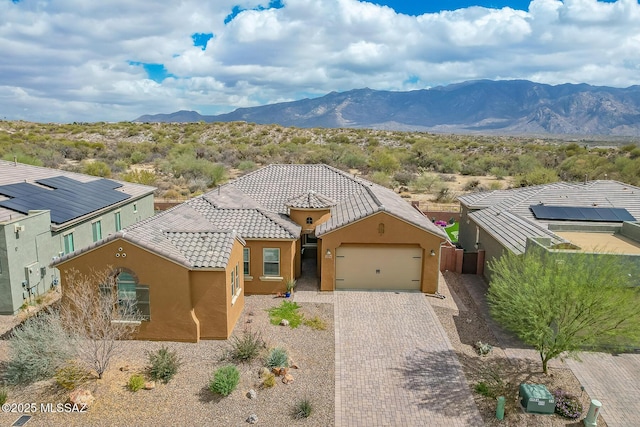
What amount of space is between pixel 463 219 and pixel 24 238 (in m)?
23.6

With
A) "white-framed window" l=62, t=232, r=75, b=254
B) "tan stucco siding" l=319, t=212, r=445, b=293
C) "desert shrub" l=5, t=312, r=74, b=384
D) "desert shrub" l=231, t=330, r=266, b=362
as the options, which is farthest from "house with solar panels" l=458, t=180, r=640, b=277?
"white-framed window" l=62, t=232, r=75, b=254

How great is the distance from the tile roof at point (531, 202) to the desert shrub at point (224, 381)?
13.2 m

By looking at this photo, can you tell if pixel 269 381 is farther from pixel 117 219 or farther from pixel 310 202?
pixel 117 219

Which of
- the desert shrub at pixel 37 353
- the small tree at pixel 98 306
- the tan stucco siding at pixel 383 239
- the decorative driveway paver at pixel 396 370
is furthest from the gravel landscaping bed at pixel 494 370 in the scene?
the desert shrub at pixel 37 353

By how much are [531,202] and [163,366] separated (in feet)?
68.0

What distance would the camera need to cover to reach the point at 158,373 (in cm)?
1254

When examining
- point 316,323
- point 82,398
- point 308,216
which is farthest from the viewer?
point 308,216

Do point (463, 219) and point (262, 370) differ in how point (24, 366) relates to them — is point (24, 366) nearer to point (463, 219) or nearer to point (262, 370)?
point (262, 370)

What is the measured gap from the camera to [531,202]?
79.5 feet

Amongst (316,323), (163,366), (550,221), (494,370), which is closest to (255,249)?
(316,323)

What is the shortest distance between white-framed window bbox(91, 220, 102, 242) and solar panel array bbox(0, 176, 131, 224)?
31.0 inches

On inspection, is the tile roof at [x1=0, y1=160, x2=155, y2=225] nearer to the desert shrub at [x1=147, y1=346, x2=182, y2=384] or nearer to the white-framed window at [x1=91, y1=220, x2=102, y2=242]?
the white-framed window at [x1=91, y1=220, x2=102, y2=242]

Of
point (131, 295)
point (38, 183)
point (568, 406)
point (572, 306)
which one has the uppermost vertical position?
point (38, 183)

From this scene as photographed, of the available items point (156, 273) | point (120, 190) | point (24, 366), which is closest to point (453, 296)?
point (156, 273)
